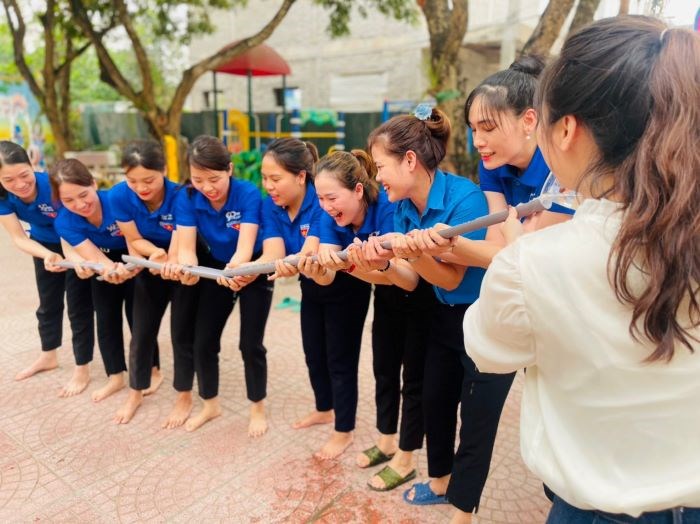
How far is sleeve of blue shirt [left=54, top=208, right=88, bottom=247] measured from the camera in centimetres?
313

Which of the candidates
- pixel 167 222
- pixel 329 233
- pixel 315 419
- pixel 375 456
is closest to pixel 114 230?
pixel 167 222

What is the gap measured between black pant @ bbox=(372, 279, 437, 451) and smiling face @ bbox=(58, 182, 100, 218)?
5.71ft

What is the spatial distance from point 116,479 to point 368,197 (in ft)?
5.82

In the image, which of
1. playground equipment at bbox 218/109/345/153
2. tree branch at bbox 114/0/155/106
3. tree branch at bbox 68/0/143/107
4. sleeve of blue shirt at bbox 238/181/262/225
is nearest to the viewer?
sleeve of blue shirt at bbox 238/181/262/225

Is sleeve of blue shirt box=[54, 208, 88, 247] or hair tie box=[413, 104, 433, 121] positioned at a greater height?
hair tie box=[413, 104, 433, 121]

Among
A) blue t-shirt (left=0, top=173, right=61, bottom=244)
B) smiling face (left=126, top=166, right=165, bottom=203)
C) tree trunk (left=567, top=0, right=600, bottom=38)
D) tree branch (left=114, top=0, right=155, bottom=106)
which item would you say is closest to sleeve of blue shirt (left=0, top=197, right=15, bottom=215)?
blue t-shirt (left=0, top=173, right=61, bottom=244)

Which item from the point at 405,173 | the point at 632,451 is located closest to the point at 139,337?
the point at 405,173

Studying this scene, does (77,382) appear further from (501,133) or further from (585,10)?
(585,10)

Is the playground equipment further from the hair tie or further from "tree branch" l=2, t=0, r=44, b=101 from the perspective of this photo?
the hair tie

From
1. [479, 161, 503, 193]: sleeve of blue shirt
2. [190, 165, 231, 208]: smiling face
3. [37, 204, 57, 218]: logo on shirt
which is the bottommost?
[37, 204, 57, 218]: logo on shirt

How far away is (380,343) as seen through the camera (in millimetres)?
2574

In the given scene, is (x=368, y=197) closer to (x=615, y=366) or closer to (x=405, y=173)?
(x=405, y=173)

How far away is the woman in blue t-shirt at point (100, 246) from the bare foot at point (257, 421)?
1018mm

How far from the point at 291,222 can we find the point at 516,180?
3.92ft
